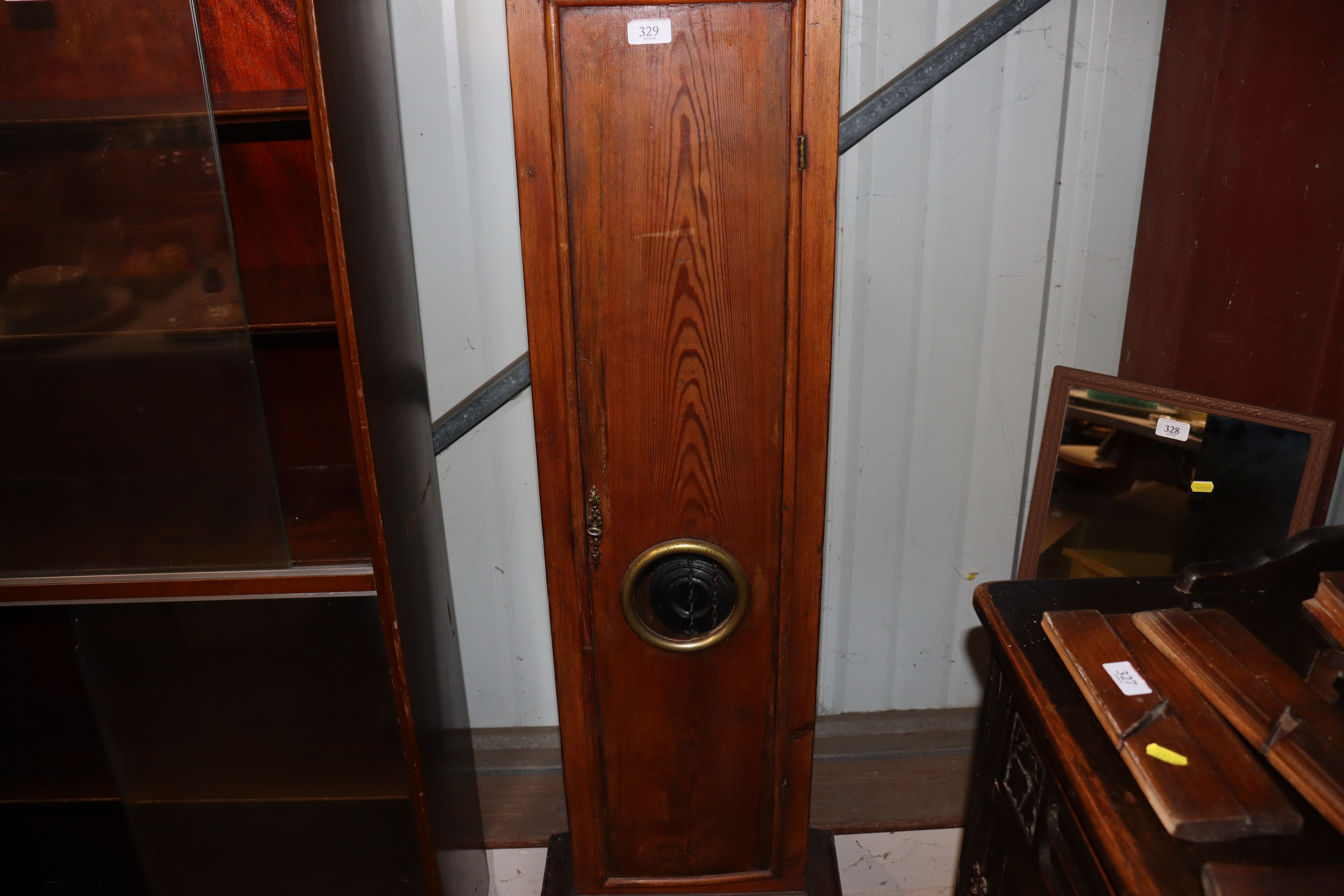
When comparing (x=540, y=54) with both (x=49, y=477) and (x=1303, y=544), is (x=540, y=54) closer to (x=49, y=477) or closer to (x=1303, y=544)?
(x=49, y=477)

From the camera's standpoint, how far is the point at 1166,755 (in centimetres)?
79

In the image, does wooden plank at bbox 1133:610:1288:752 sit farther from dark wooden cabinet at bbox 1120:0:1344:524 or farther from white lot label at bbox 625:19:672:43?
white lot label at bbox 625:19:672:43

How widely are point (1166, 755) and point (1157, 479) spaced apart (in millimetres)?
821

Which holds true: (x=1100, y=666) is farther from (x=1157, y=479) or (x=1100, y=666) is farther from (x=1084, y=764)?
(x=1157, y=479)

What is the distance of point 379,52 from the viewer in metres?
1.33

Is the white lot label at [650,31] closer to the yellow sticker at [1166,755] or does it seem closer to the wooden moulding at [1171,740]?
the wooden moulding at [1171,740]

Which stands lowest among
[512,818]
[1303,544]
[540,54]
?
[512,818]

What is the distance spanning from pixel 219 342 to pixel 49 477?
1.32 ft

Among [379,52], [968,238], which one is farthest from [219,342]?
[968,238]

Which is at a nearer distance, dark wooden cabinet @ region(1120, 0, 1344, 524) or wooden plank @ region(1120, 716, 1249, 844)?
wooden plank @ region(1120, 716, 1249, 844)

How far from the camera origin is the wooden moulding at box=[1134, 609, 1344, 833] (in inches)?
29.2

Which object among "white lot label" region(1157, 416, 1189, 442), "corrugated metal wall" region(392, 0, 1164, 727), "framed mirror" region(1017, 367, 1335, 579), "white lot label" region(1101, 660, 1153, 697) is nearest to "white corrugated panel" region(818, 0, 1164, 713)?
"corrugated metal wall" region(392, 0, 1164, 727)

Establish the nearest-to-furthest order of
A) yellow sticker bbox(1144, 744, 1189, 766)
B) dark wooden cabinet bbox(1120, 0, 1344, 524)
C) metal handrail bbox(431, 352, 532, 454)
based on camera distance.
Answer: yellow sticker bbox(1144, 744, 1189, 766)
dark wooden cabinet bbox(1120, 0, 1344, 524)
metal handrail bbox(431, 352, 532, 454)

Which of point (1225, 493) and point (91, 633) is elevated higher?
point (1225, 493)
